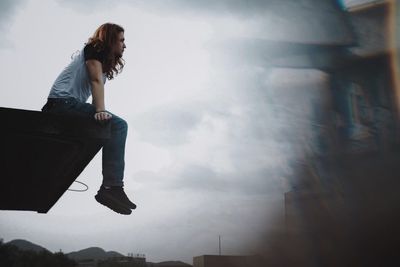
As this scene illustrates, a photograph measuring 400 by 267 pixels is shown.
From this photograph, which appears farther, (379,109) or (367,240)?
(367,240)

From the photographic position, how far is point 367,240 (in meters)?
44.6

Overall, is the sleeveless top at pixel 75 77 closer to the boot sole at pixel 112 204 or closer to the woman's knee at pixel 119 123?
the woman's knee at pixel 119 123

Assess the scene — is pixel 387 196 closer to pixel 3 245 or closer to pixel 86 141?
pixel 86 141

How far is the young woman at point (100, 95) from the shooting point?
2.71 meters

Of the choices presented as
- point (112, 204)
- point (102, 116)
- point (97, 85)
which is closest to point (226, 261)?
point (112, 204)

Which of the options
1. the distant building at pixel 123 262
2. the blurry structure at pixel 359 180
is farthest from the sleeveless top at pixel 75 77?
the distant building at pixel 123 262

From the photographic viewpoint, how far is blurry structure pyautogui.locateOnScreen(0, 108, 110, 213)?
2.32 metres

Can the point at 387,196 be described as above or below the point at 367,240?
above

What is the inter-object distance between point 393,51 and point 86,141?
41994mm

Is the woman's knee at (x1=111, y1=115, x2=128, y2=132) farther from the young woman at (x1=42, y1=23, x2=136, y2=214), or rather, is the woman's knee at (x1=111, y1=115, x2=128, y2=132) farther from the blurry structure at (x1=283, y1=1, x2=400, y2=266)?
the blurry structure at (x1=283, y1=1, x2=400, y2=266)

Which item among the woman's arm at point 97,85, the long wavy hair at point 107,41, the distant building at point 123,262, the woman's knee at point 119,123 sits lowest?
the distant building at point 123,262

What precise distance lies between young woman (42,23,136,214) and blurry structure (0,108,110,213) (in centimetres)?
20

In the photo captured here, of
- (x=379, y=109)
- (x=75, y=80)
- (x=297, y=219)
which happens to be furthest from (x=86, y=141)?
(x=379, y=109)

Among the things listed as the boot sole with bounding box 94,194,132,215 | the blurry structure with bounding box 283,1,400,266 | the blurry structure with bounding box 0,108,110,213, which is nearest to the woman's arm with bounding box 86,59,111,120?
the blurry structure with bounding box 0,108,110,213
